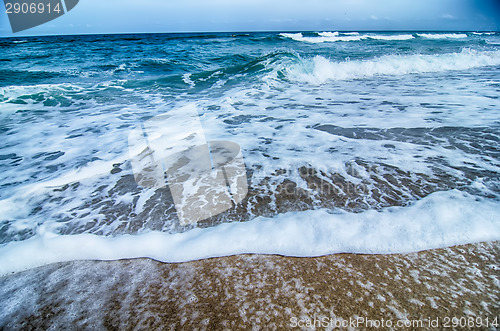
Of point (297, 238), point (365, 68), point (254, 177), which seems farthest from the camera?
point (365, 68)

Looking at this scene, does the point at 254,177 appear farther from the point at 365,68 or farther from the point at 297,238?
the point at 365,68

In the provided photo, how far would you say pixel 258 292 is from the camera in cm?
132

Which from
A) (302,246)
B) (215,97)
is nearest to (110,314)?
(302,246)

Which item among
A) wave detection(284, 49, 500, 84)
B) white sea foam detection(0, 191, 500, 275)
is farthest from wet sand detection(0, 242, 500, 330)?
wave detection(284, 49, 500, 84)

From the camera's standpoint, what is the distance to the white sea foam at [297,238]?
5.24ft

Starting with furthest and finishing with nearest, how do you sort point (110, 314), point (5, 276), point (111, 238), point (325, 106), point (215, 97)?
point (215, 97) < point (325, 106) < point (111, 238) < point (5, 276) < point (110, 314)

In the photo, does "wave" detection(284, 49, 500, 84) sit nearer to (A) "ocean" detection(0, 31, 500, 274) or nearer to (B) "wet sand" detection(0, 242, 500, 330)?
(A) "ocean" detection(0, 31, 500, 274)

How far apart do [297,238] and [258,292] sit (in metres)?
0.47

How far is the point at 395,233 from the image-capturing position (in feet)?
5.49

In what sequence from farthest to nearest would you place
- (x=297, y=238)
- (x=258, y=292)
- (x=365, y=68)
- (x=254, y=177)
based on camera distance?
(x=365, y=68) < (x=254, y=177) < (x=297, y=238) < (x=258, y=292)

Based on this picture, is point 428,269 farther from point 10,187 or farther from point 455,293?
point 10,187

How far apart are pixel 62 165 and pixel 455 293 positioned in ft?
11.8

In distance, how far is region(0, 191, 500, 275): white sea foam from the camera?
1598 millimetres

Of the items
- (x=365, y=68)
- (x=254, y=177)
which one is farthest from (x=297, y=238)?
(x=365, y=68)
